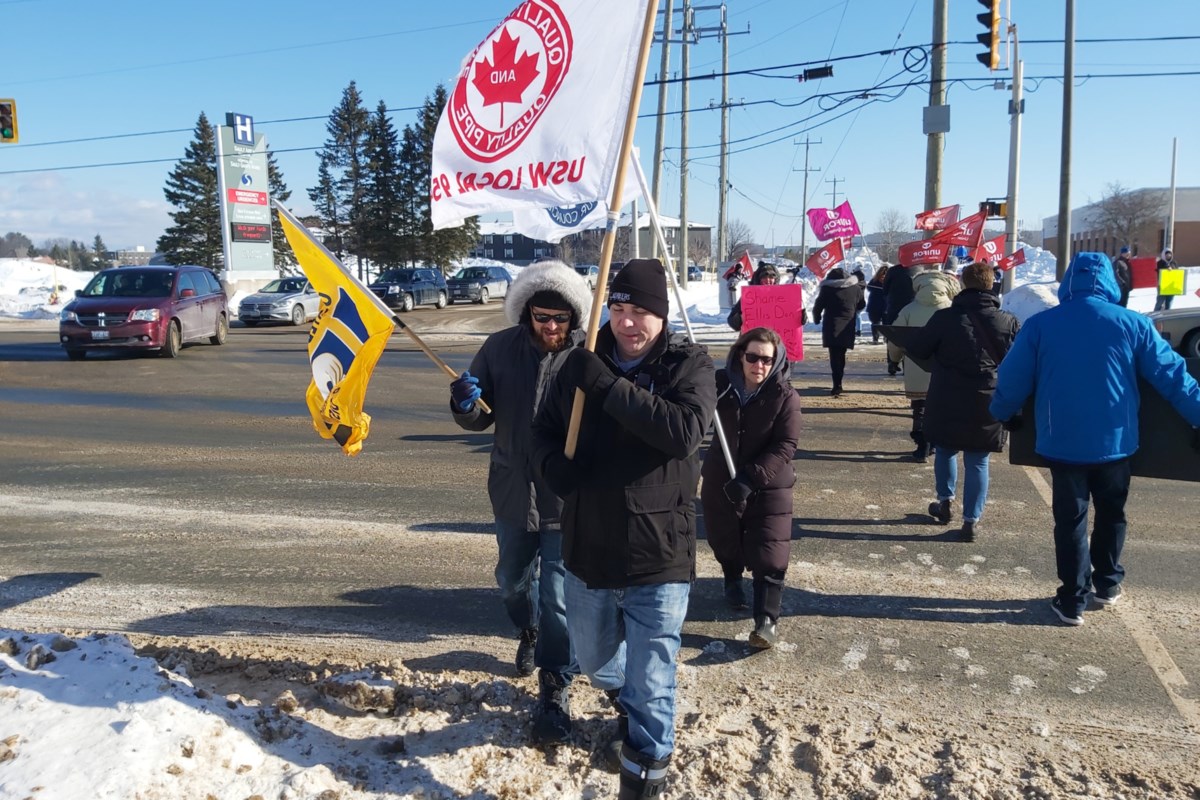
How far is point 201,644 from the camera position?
4398 mm

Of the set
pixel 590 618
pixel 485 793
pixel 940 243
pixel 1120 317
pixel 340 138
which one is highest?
pixel 340 138

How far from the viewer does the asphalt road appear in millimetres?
4289

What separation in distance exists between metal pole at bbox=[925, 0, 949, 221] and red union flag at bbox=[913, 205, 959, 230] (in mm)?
362

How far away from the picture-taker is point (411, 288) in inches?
1452

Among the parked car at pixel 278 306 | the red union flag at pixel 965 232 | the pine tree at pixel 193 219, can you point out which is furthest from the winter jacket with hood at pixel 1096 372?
the pine tree at pixel 193 219

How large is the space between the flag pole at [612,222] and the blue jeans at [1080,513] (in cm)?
288

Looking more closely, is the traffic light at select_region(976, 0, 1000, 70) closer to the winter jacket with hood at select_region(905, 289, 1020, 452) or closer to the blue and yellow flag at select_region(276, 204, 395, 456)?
the winter jacket with hood at select_region(905, 289, 1020, 452)

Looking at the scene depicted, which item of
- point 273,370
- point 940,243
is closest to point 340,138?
point 273,370

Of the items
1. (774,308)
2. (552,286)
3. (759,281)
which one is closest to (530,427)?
(552,286)

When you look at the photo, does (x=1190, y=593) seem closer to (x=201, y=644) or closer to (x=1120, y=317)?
(x=1120, y=317)

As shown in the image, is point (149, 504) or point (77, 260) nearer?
point (149, 504)

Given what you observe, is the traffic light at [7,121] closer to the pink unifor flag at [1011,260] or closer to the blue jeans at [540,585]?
the pink unifor flag at [1011,260]

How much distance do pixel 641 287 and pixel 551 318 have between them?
825mm

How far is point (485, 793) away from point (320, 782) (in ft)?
1.80
